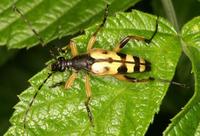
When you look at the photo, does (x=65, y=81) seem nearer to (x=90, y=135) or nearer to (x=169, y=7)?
(x=90, y=135)

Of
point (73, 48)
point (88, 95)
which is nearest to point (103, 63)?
point (73, 48)

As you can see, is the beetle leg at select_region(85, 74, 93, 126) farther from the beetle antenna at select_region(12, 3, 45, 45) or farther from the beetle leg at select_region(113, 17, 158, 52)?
the beetle antenna at select_region(12, 3, 45, 45)

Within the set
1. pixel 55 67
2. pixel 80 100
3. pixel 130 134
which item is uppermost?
pixel 55 67

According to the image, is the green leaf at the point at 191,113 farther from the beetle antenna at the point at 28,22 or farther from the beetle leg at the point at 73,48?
the beetle antenna at the point at 28,22

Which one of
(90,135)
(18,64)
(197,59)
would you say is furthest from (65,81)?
(18,64)

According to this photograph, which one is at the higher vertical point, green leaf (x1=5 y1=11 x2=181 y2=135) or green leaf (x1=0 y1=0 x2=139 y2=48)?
green leaf (x1=0 y1=0 x2=139 y2=48)

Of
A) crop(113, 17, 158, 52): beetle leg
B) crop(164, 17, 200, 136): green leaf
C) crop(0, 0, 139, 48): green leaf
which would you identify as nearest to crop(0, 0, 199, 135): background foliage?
crop(0, 0, 139, 48): green leaf

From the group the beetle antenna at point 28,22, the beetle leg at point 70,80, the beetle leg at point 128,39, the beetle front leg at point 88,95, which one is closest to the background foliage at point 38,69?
the beetle antenna at point 28,22

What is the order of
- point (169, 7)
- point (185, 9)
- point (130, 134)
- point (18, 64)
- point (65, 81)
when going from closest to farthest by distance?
point (130, 134) < point (65, 81) < point (169, 7) < point (185, 9) < point (18, 64)
